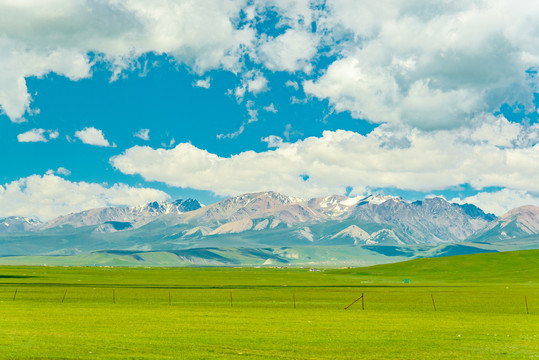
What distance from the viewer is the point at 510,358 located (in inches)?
1210

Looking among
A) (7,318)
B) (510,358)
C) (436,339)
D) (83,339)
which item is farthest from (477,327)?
(7,318)

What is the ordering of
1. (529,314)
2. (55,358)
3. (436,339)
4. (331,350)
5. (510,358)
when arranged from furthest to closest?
(529,314) → (436,339) → (331,350) → (510,358) → (55,358)

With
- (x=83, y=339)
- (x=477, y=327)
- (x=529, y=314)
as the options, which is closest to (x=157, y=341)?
(x=83, y=339)

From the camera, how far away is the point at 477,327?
158ft

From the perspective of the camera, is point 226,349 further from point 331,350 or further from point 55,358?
point 55,358

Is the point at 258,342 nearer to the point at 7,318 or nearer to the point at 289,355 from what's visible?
the point at 289,355

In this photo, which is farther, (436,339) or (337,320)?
(337,320)

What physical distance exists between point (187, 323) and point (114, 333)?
389 inches

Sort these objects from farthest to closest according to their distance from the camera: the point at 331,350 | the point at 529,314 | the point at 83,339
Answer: the point at 529,314
the point at 83,339
the point at 331,350

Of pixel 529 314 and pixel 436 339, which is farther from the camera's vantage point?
pixel 529 314

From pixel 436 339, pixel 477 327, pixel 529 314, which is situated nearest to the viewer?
pixel 436 339

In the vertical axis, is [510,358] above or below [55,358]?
below

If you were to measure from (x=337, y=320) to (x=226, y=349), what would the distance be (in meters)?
23.5

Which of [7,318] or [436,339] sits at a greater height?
[7,318]
